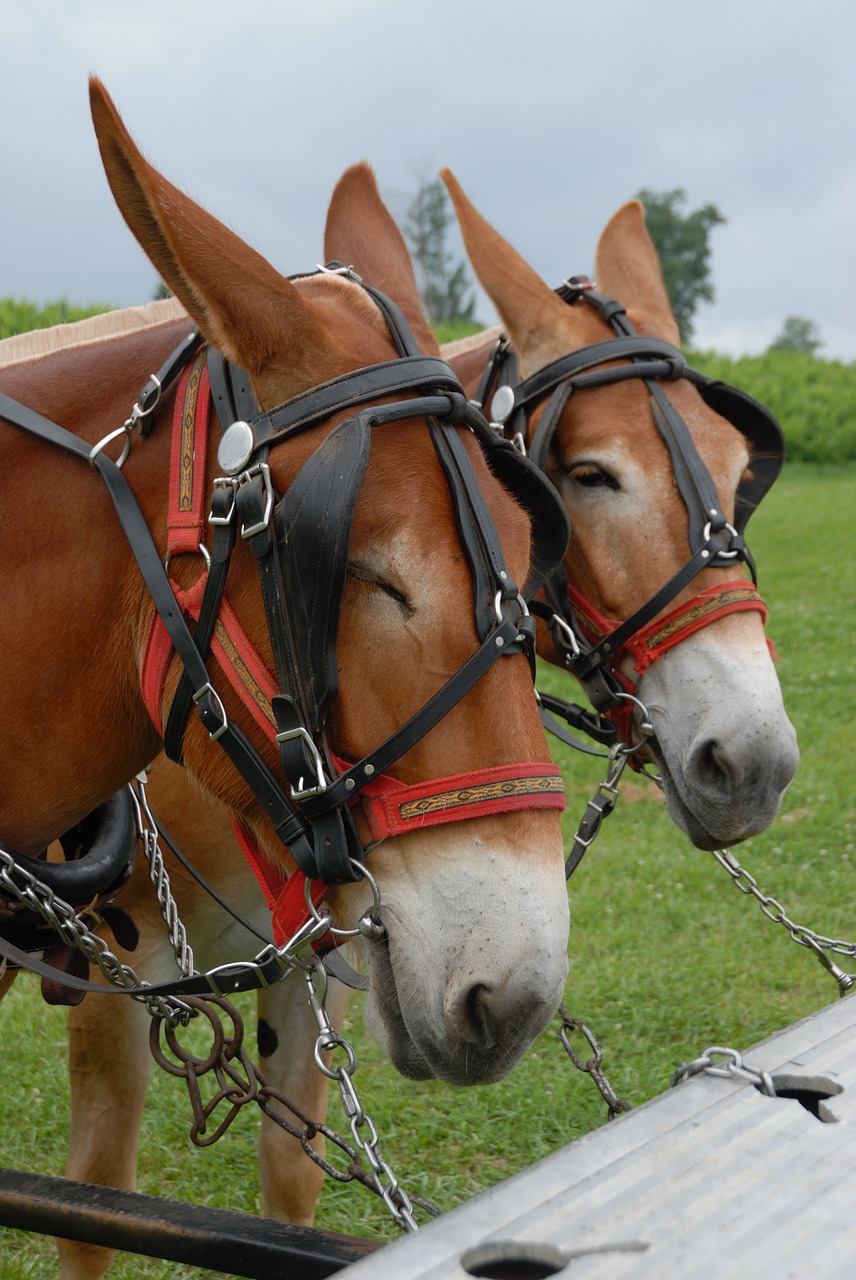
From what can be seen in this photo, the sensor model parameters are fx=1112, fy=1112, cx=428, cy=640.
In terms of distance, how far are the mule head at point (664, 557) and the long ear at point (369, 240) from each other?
0.83 meters

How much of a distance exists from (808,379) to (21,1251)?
2710 cm

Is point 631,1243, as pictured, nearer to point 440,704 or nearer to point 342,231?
point 440,704

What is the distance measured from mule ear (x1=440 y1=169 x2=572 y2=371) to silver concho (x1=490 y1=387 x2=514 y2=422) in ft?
0.58

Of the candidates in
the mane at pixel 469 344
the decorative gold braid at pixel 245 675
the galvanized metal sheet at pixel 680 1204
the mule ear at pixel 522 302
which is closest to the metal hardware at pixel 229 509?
the decorative gold braid at pixel 245 675

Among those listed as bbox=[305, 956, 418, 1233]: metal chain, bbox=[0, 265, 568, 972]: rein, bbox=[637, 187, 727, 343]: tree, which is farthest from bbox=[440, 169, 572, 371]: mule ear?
bbox=[637, 187, 727, 343]: tree

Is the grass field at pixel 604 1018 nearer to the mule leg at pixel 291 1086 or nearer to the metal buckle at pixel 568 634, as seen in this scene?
the mule leg at pixel 291 1086

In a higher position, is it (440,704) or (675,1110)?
(440,704)

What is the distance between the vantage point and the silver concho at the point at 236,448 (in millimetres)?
1631

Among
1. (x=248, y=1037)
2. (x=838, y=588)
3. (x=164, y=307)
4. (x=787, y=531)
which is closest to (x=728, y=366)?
(x=787, y=531)

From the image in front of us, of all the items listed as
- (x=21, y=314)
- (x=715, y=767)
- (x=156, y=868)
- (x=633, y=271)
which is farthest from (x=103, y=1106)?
(x=21, y=314)

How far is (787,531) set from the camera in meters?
15.1

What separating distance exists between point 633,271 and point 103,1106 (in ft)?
9.91

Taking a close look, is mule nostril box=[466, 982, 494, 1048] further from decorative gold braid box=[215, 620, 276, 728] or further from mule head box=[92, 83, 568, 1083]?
decorative gold braid box=[215, 620, 276, 728]

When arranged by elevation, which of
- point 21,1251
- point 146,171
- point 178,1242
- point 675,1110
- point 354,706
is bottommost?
point 21,1251
